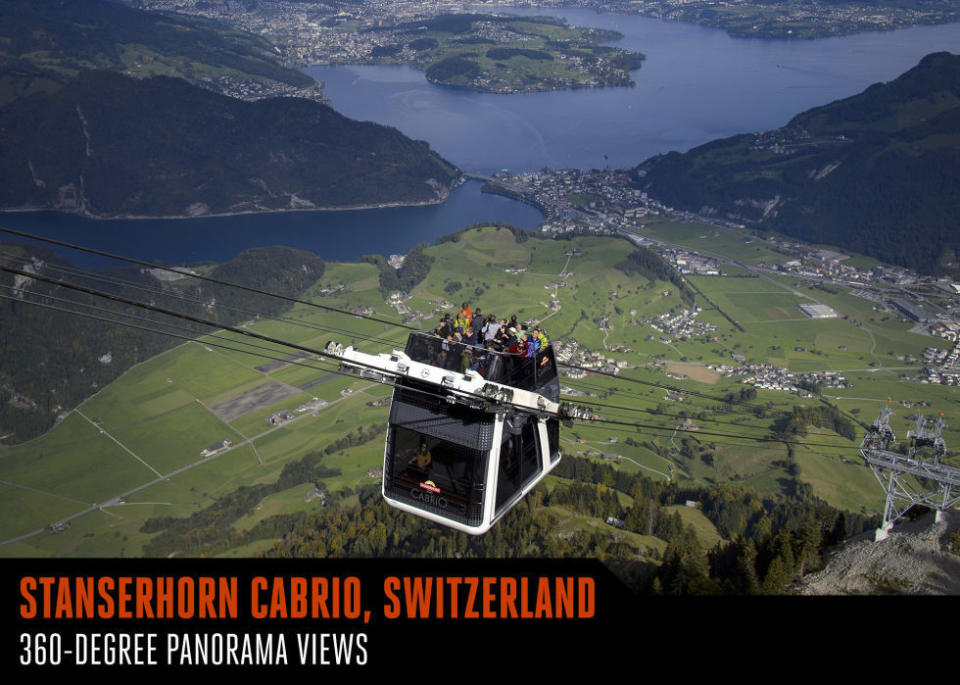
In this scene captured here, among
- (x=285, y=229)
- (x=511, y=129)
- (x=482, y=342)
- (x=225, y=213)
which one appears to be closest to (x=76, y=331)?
(x=285, y=229)

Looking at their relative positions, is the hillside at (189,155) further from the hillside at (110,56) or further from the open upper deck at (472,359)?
the open upper deck at (472,359)

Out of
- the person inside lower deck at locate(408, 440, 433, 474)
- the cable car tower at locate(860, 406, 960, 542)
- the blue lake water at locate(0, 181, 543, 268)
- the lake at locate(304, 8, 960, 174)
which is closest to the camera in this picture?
the person inside lower deck at locate(408, 440, 433, 474)

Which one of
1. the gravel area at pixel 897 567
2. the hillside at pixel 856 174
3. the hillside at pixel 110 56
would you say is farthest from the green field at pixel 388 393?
the hillside at pixel 110 56

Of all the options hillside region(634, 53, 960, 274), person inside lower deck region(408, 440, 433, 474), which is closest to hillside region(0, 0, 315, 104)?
hillside region(634, 53, 960, 274)

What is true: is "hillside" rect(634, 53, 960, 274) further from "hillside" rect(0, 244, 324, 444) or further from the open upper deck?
the open upper deck

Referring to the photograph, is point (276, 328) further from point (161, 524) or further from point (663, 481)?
point (663, 481)

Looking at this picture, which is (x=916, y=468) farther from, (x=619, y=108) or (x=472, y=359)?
(x=619, y=108)

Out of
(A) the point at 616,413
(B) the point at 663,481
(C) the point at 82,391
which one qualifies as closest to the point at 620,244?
(A) the point at 616,413
